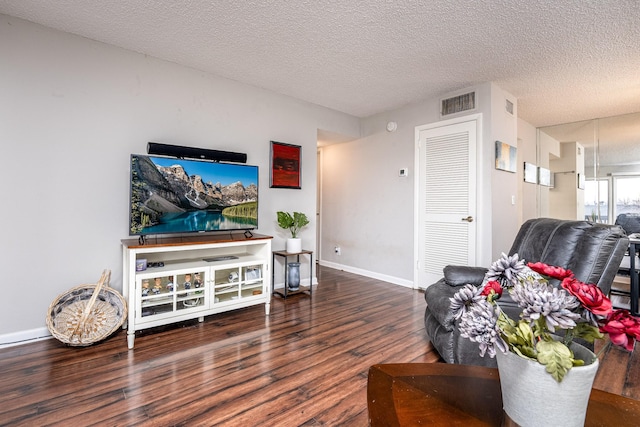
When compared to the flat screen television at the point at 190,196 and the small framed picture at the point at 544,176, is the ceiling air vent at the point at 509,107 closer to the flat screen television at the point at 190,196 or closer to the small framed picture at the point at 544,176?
the small framed picture at the point at 544,176

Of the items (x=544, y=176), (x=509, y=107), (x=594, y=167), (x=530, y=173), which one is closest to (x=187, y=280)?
(x=509, y=107)

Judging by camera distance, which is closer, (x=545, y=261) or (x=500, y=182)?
(x=545, y=261)

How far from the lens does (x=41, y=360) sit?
2051 millimetres

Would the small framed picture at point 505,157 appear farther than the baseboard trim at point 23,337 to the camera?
Yes

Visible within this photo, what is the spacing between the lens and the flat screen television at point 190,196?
8.31 ft

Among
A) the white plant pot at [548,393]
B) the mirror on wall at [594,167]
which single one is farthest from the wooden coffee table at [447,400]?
the mirror on wall at [594,167]

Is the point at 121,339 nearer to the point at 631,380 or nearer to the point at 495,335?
the point at 495,335

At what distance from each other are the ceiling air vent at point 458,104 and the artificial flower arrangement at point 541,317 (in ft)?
10.4

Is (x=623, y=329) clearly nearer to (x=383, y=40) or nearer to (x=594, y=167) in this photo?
(x=383, y=40)

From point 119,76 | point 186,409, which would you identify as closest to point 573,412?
point 186,409

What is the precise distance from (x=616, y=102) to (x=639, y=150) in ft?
2.91

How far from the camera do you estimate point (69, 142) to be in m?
2.47

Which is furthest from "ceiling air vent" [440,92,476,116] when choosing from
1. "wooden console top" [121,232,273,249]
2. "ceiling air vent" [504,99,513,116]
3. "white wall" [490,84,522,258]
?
"wooden console top" [121,232,273,249]

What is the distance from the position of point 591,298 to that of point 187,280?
2601 mm
